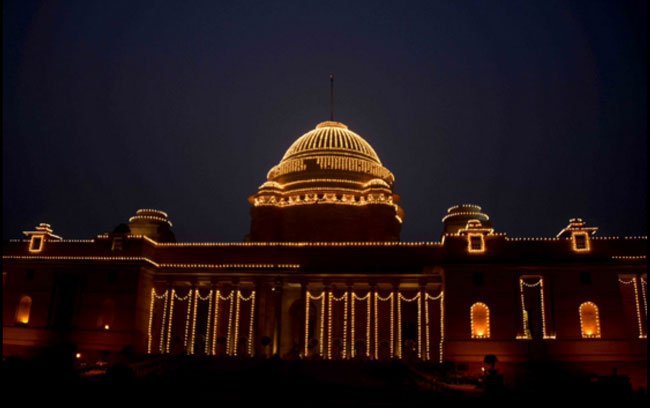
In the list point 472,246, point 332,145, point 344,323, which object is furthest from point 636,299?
point 332,145

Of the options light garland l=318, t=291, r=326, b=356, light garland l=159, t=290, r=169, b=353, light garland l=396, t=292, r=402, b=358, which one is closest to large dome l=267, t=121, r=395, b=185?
light garland l=318, t=291, r=326, b=356

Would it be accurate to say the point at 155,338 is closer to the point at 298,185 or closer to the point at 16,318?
the point at 16,318

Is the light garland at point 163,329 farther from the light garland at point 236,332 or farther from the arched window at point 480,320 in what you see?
the arched window at point 480,320

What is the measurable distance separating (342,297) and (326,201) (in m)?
10.9

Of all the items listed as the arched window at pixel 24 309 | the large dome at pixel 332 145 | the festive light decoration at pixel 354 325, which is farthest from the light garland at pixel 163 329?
the large dome at pixel 332 145

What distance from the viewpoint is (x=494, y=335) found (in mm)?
34188

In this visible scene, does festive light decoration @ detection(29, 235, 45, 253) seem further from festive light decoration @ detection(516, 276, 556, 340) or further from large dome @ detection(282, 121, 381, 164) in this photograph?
festive light decoration @ detection(516, 276, 556, 340)

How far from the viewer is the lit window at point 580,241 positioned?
1425 inches

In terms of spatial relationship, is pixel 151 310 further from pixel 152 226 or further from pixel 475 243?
pixel 475 243

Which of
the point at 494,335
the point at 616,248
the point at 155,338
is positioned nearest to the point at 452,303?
the point at 494,335

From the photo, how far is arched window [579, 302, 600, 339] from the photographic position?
1335 inches

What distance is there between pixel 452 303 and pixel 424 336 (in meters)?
5.07

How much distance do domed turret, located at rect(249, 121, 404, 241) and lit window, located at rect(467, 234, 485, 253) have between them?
11.7 metres

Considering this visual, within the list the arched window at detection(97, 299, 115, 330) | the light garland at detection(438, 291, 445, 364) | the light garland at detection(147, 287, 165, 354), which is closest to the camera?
the light garland at detection(438, 291, 445, 364)
